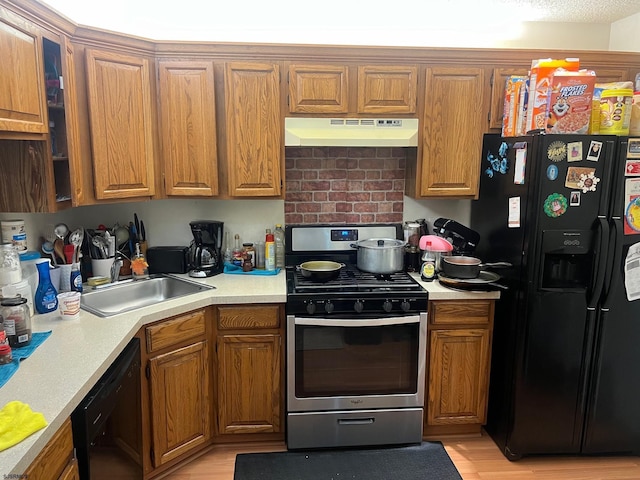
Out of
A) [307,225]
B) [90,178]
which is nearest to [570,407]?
[307,225]

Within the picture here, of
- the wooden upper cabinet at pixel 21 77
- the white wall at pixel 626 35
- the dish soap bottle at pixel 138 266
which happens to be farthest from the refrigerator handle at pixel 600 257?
the wooden upper cabinet at pixel 21 77

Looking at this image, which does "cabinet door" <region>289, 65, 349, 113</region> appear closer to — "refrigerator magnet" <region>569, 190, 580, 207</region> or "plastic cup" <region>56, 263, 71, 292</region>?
"refrigerator magnet" <region>569, 190, 580, 207</region>

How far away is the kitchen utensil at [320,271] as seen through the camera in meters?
2.58

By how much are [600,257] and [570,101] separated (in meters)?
0.77

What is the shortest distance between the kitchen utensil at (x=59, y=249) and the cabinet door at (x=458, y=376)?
1.95m

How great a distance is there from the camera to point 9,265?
1.84 metres

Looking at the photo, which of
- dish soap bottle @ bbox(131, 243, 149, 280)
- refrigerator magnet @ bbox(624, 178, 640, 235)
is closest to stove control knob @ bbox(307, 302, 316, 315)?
dish soap bottle @ bbox(131, 243, 149, 280)

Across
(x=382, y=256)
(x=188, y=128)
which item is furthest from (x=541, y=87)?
(x=188, y=128)

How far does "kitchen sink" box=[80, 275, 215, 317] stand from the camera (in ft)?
8.07

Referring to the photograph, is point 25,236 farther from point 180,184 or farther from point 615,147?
point 615,147

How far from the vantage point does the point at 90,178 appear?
2246 mm

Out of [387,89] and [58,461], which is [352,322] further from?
[58,461]

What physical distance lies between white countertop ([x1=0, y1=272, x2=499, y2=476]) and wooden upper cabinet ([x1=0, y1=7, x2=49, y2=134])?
79 cm

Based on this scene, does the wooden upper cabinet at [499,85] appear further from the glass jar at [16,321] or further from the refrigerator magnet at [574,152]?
the glass jar at [16,321]
